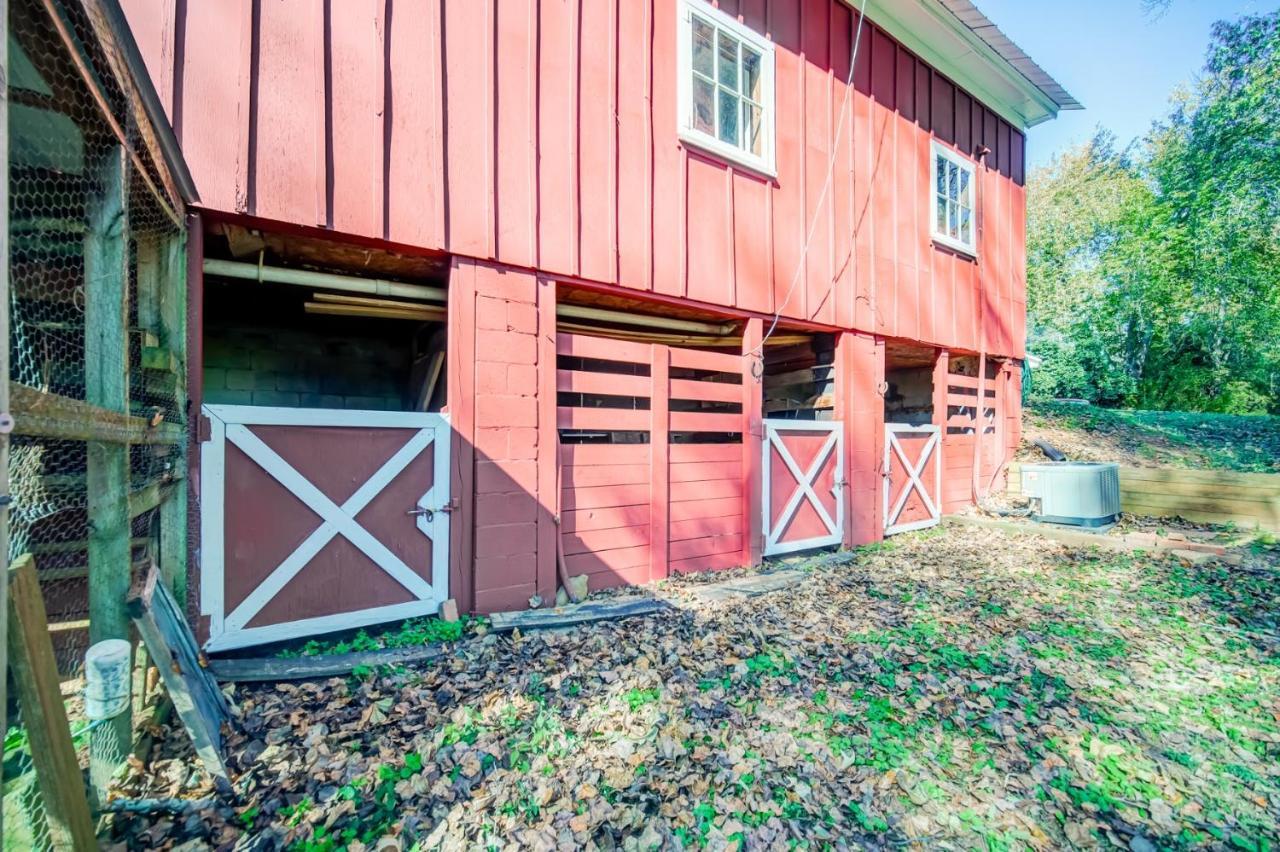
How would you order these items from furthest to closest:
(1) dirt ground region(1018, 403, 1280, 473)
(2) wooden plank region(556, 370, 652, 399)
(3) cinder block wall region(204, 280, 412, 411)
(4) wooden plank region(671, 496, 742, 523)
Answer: (1) dirt ground region(1018, 403, 1280, 473)
(4) wooden plank region(671, 496, 742, 523)
(3) cinder block wall region(204, 280, 412, 411)
(2) wooden plank region(556, 370, 652, 399)

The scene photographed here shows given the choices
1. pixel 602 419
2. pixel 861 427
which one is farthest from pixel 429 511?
pixel 861 427

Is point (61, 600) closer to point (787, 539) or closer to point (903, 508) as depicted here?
point (787, 539)

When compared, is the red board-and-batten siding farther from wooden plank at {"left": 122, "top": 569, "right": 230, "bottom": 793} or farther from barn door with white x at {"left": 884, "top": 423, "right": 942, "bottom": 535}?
wooden plank at {"left": 122, "top": 569, "right": 230, "bottom": 793}

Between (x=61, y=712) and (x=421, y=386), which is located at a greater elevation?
(x=421, y=386)

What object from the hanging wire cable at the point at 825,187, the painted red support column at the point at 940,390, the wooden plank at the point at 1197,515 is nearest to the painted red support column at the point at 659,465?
the hanging wire cable at the point at 825,187

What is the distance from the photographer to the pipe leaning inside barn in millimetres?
3398

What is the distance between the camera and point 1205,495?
691cm

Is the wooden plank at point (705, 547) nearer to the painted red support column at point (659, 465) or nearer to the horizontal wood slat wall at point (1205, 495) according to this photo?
the painted red support column at point (659, 465)

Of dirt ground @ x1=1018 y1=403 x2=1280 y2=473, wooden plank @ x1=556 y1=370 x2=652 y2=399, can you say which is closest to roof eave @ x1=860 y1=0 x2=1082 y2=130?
wooden plank @ x1=556 y1=370 x2=652 y2=399

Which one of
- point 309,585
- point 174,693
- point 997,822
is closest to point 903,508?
point 997,822

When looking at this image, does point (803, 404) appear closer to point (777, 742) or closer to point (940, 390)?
point (940, 390)

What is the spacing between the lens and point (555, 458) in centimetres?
416

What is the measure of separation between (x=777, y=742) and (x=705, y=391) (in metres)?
3.25

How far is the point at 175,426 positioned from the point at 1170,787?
16.6ft
